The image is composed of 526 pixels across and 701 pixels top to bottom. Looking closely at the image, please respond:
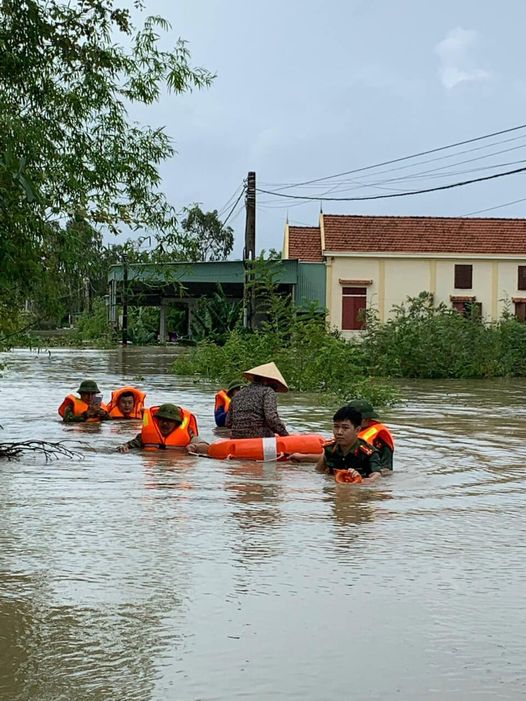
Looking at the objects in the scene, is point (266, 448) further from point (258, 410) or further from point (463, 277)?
point (463, 277)

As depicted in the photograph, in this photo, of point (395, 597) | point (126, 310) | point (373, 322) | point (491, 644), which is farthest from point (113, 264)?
point (126, 310)

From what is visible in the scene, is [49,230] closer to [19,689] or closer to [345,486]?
[345,486]

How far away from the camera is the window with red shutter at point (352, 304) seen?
50094 mm

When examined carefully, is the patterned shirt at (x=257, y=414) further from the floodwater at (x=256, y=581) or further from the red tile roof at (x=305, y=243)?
the red tile roof at (x=305, y=243)

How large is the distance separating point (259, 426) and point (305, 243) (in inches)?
1654

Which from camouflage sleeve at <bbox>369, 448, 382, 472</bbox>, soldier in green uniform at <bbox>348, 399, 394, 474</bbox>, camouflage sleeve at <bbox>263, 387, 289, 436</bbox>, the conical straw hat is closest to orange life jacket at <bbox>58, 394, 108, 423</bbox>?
the conical straw hat

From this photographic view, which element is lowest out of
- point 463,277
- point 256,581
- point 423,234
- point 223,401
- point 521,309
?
point 256,581

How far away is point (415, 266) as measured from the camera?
5075 cm

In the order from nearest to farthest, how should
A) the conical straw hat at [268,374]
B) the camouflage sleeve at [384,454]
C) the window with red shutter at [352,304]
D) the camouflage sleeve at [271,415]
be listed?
the camouflage sleeve at [384,454] → the camouflage sleeve at [271,415] → the conical straw hat at [268,374] → the window with red shutter at [352,304]

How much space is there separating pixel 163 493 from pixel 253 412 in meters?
3.06

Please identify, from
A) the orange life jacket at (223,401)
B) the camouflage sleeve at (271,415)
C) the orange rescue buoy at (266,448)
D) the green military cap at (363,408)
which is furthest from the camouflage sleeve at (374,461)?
the orange life jacket at (223,401)

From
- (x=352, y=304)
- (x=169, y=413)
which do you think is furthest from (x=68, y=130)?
(x=352, y=304)

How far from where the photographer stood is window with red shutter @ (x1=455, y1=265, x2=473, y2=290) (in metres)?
50.9

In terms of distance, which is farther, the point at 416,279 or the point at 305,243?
the point at 305,243
